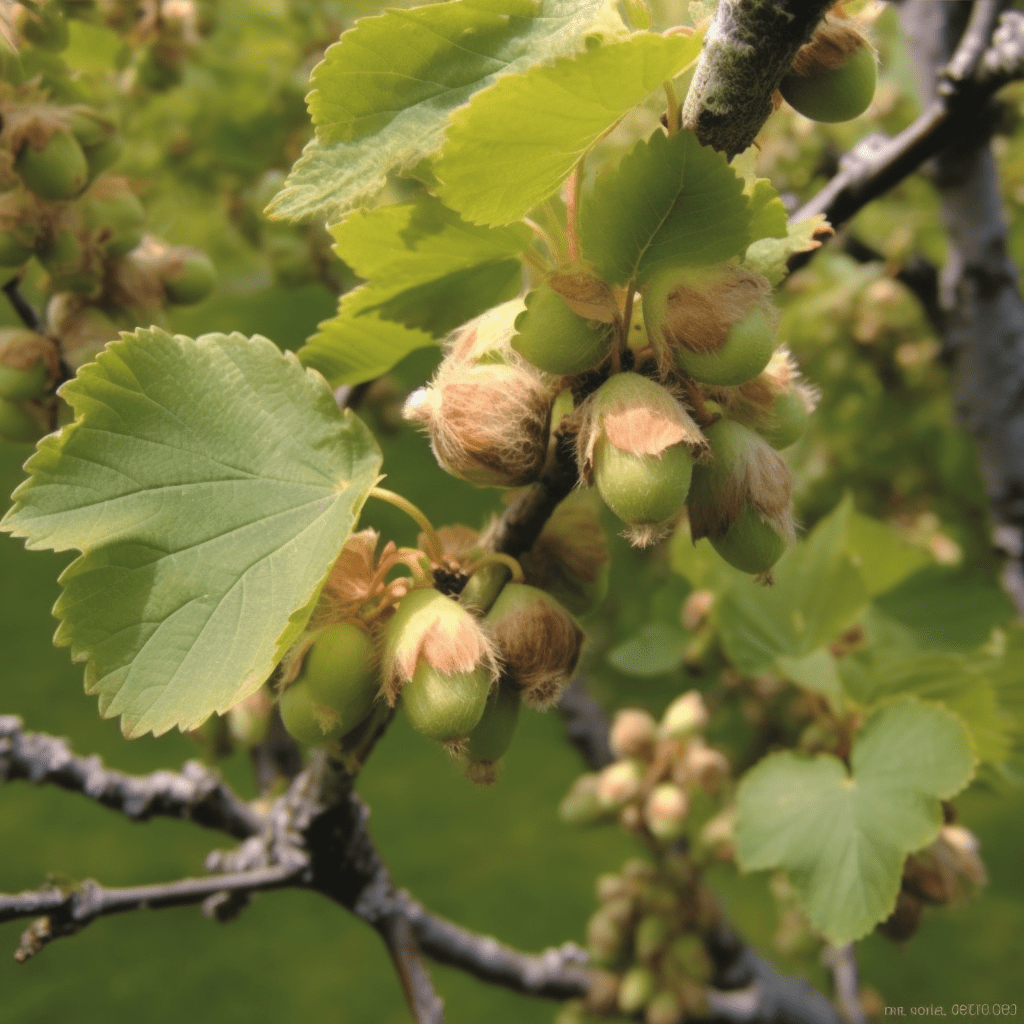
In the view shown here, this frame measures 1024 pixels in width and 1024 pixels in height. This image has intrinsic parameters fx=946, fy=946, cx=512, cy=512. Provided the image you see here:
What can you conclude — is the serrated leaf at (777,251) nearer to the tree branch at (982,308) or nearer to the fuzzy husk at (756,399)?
the fuzzy husk at (756,399)

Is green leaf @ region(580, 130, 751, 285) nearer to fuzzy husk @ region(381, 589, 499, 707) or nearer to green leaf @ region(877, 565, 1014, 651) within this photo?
fuzzy husk @ region(381, 589, 499, 707)

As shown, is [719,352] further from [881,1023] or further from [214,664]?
[881,1023]

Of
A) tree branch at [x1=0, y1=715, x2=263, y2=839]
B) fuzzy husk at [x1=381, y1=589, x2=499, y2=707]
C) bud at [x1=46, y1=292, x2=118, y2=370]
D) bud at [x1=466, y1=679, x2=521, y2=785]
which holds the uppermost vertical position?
bud at [x1=46, y1=292, x2=118, y2=370]

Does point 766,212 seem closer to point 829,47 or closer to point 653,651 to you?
point 829,47

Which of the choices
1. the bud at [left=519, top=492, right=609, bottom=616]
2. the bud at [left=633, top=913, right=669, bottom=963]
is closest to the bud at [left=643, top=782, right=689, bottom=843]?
the bud at [left=633, top=913, right=669, bottom=963]

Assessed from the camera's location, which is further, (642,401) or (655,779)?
(655,779)

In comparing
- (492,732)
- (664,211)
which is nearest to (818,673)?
(492,732)
